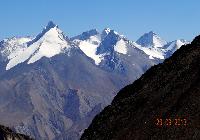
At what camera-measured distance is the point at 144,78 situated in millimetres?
93188

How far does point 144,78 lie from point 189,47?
9522 mm

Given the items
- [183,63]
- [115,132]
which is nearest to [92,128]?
[115,132]

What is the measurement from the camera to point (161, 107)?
2793 inches

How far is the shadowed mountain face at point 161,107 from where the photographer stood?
6406 cm

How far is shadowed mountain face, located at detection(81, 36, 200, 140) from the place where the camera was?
210 feet

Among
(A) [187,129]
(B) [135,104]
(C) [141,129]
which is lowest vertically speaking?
(A) [187,129]

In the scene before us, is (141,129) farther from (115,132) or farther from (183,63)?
(183,63)

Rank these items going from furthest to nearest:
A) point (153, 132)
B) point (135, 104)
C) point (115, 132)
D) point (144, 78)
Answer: point (144, 78) → point (135, 104) → point (115, 132) → point (153, 132)
